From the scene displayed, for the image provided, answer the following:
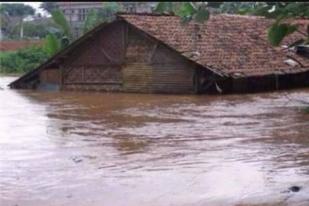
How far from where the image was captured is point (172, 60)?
81.5ft

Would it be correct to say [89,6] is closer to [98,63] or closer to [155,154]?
[155,154]

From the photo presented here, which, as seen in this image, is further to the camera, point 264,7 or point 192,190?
point 192,190

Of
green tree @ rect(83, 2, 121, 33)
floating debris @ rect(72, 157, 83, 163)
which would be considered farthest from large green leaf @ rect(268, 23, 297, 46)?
floating debris @ rect(72, 157, 83, 163)

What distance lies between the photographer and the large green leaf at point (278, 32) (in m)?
2.91

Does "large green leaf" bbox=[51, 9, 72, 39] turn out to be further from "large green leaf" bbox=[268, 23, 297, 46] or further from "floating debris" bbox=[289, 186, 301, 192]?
"floating debris" bbox=[289, 186, 301, 192]

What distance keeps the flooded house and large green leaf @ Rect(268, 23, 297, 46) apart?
2028cm

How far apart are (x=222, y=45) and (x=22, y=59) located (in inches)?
800

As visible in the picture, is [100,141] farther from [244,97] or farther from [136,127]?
[244,97]

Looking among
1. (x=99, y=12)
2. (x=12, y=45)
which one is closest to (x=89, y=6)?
(x=99, y=12)

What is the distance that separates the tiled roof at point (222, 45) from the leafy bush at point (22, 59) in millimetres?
18179

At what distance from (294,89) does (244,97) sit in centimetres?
450

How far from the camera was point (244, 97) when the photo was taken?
23.0m

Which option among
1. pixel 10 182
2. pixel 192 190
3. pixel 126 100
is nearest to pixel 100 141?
pixel 10 182

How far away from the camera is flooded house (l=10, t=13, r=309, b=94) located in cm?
2445
